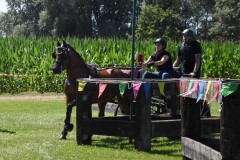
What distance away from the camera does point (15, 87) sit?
29203 millimetres

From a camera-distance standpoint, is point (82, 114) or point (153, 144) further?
point (153, 144)

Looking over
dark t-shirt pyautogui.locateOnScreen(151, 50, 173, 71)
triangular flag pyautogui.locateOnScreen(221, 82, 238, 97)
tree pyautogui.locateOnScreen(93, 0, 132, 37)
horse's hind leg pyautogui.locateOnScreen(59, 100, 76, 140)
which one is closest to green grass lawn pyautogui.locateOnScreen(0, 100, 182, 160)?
horse's hind leg pyautogui.locateOnScreen(59, 100, 76, 140)

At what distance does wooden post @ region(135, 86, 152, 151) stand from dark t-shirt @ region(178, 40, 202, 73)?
2048 millimetres

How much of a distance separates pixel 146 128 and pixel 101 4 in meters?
63.1

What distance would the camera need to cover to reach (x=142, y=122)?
1152 centimetres

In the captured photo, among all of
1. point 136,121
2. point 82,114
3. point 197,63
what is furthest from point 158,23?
point 136,121

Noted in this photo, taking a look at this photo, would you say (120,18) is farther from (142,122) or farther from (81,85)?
(142,122)

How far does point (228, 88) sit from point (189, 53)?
19.1 feet

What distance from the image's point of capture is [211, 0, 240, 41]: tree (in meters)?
61.7

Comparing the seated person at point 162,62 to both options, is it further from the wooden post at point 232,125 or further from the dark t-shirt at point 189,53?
the wooden post at point 232,125

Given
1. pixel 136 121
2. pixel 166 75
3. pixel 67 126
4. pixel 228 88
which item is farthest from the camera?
pixel 67 126

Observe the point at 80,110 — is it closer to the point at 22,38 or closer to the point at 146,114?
the point at 146,114

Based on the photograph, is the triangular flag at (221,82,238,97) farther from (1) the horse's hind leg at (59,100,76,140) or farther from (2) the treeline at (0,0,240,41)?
(2) the treeline at (0,0,240,41)

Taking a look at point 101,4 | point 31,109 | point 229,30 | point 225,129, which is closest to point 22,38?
point 31,109
